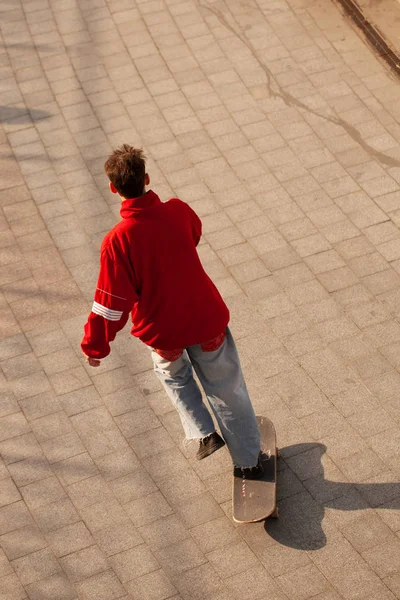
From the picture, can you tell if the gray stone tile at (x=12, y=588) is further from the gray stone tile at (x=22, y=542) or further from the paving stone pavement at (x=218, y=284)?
the gray stone tile at (x=22, y=542)

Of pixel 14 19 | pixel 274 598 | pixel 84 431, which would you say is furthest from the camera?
pixel 14 19

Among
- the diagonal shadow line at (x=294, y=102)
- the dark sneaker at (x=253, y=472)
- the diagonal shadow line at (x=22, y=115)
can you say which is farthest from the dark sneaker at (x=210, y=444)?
the diagonal shadow line at (x=22, y=115)

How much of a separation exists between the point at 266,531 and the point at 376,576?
703 millimetres

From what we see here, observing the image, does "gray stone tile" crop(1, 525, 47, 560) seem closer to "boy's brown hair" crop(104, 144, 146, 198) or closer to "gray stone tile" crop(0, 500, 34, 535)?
"gray stone tile" crop(0, 500, 34, 535)

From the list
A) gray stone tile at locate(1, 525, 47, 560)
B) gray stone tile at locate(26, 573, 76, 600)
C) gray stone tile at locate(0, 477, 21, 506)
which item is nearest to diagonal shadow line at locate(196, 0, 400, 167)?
gray stone tile at locate(0, 477, 21, 506)

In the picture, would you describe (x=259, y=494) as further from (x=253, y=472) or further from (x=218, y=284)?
(x=218, y=284)

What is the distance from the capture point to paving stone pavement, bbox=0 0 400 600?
5645mm

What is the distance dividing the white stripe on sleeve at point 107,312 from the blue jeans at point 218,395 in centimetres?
52

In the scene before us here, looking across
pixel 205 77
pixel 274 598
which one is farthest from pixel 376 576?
pixel 205 77

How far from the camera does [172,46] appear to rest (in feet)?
32.9

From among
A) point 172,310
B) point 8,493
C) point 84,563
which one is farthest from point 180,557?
point 172,310

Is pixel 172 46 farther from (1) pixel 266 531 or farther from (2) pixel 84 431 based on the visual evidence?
(1) pixel 266 531

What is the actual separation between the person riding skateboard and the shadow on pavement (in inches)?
11.4

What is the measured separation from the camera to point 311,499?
585 centimetres
